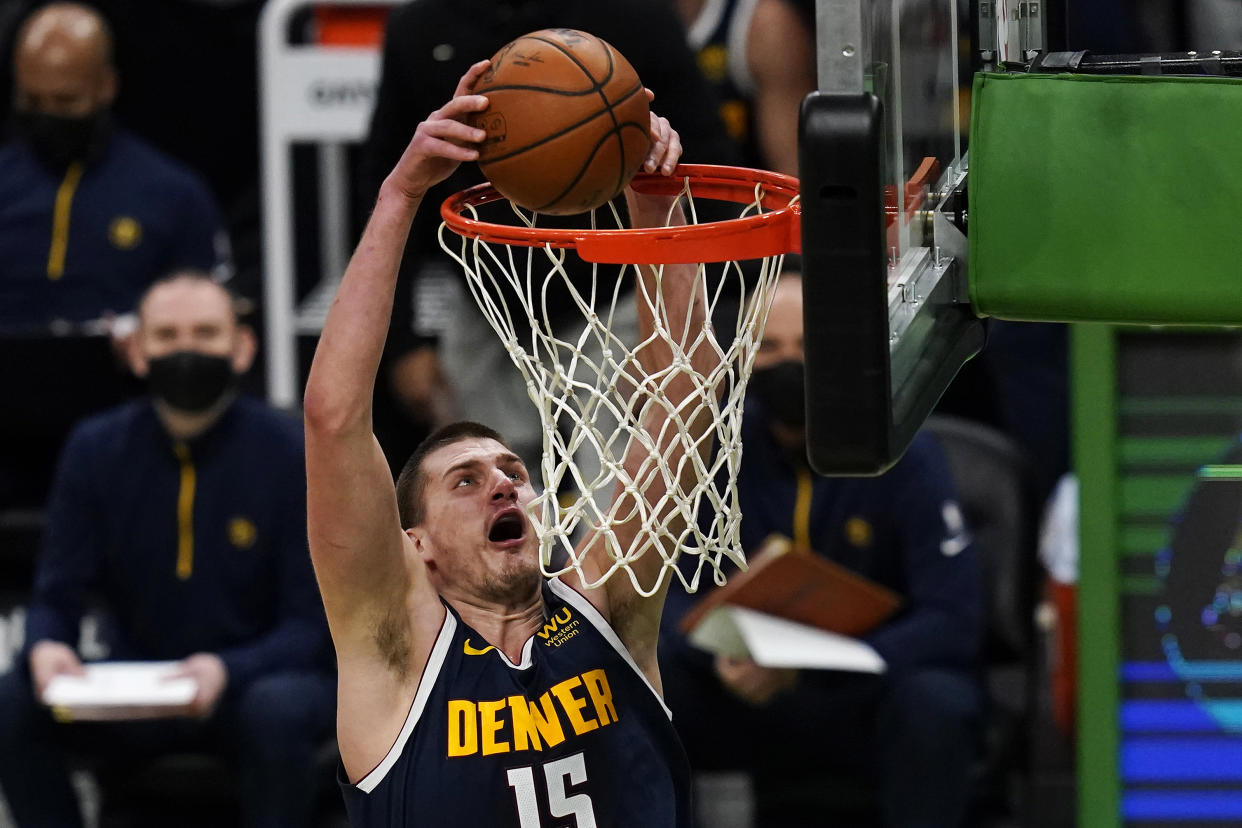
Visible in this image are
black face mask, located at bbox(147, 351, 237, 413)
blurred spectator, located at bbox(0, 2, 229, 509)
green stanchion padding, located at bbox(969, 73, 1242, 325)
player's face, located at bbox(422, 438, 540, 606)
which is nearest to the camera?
green stanchion padding, located at bbox(969, 73, 1242, 325)

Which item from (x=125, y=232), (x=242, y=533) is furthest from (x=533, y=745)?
(x=125, y=232)

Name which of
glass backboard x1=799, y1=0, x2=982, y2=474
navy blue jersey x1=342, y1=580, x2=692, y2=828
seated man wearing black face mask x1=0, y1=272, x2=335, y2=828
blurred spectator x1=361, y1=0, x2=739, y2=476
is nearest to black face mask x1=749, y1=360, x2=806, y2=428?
blurred spectator x1=361, y1=0, x2=739, y2=476

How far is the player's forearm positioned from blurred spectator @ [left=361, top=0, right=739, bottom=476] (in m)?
1.45

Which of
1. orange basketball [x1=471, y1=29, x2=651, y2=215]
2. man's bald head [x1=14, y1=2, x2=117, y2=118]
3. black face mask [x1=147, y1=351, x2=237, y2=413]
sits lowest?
black face mask [x1=147, y1=351, x2=237, y2=413]

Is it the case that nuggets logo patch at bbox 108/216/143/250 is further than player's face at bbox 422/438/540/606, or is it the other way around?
nuggets logo patch at bbox 108/216/143/250

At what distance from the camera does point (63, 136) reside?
6883 millimetres

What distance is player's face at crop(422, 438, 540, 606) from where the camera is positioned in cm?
370

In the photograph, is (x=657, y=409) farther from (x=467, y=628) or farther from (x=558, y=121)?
(x=558, y=121)

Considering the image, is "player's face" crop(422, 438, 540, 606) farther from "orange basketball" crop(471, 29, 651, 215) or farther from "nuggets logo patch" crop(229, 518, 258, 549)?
"nuggets logo patch" crop(229, 518, 258, 549)

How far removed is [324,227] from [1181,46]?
3634 mm

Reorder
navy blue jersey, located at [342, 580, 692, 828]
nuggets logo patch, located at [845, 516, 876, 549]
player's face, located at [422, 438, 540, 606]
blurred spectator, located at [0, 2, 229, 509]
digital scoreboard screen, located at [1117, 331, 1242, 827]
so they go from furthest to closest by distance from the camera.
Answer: blurred spectator, located at [0, 2, 229, 509] → nuggets logo patch, located at [845, 516, 876, 549] → digital scoreboard screen, located at [1117, 331, 1242, 827] → player's face, located at [422, 438, 540, 606] → navy blue jersey, located at [342, 580, 692, 828]

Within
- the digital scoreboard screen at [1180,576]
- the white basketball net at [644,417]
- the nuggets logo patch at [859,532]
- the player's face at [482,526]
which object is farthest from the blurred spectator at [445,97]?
the digital scoreboard screen at [1180,576]

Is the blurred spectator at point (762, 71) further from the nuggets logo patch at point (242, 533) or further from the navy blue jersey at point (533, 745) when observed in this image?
the navy blue jersey at point (533, 745)

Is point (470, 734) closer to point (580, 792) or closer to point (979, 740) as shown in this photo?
point (580, 792)
